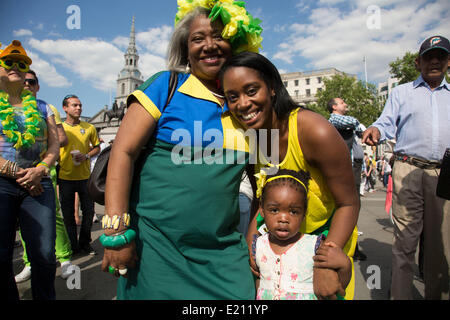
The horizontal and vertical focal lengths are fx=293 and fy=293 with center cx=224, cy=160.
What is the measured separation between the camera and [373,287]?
126 inches

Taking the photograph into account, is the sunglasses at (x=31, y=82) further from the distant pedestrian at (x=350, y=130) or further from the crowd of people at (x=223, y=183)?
the distant pedestrian at (x=350, y=130)

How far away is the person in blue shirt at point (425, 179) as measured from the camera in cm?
266

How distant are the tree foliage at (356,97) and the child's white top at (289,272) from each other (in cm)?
3637

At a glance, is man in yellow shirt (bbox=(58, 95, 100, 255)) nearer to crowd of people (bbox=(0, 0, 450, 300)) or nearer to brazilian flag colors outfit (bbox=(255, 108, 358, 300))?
crowd of people (bbox=(0, 0, 450, 300))

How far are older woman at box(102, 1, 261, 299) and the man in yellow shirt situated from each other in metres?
3.32

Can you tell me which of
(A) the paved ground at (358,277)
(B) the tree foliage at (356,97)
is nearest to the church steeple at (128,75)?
(B) the tree foliage at (356,97)

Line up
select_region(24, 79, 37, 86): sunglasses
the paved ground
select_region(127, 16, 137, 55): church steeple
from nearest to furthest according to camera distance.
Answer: the paved ground → select_region(24, 79, 37, 86): sunglasses → select_region(127, 16, 137, 55): church steeple

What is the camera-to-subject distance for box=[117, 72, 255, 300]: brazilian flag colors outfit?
139 cm

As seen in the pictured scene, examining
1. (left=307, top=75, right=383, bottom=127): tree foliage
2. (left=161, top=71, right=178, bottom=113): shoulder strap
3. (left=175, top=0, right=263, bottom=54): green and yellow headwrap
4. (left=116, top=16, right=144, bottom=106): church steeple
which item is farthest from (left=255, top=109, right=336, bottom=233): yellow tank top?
(left=116, top=16, right=144, bottom=106): church steeple

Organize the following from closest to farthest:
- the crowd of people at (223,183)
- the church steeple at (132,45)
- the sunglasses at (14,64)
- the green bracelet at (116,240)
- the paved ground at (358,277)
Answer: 1. the green bracelet at (116,240)
2. the crowd of people at (223,183)
3. the sunglasses at (14,64)
4. the paved ground at (358,277)
5. the church steeple at (132,45)
